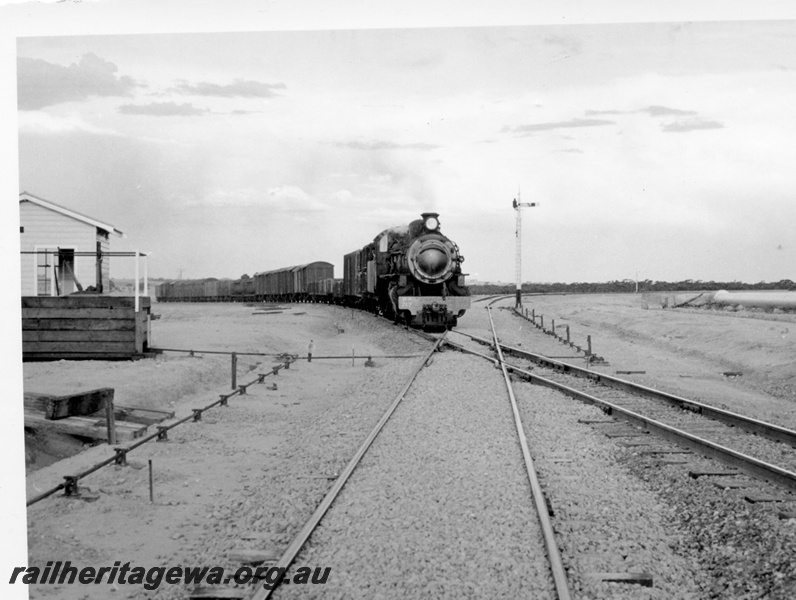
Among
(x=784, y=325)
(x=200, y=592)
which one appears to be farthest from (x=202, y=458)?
(x=784, y=325)

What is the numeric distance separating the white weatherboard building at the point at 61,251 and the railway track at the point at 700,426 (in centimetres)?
850

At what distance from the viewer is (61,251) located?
560 inches

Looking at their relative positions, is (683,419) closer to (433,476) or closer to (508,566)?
(433,476)

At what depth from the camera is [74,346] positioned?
1355 cm

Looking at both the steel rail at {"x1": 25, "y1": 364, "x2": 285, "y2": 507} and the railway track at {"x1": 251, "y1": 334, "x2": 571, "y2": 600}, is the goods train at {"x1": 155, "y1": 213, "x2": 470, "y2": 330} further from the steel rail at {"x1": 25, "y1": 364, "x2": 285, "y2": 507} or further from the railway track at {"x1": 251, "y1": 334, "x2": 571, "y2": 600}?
the railway track at {"x1": 251, "y1": 334, "x2": 571, "y2": 600}

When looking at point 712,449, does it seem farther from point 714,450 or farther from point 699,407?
point 699,407

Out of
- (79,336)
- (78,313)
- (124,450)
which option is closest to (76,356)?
(79,336)

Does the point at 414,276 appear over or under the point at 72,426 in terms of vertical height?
over

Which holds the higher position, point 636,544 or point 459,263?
point 459,263

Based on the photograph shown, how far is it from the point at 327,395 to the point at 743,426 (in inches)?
264

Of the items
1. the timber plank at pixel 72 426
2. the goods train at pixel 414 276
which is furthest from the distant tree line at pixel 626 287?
the timber plank at pixel 72 426

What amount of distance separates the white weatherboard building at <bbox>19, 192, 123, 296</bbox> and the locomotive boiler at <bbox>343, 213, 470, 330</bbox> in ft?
27.0

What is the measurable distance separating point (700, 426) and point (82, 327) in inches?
449

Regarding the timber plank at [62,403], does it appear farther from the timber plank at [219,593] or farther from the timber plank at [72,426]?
the timber plank at [219,593]
